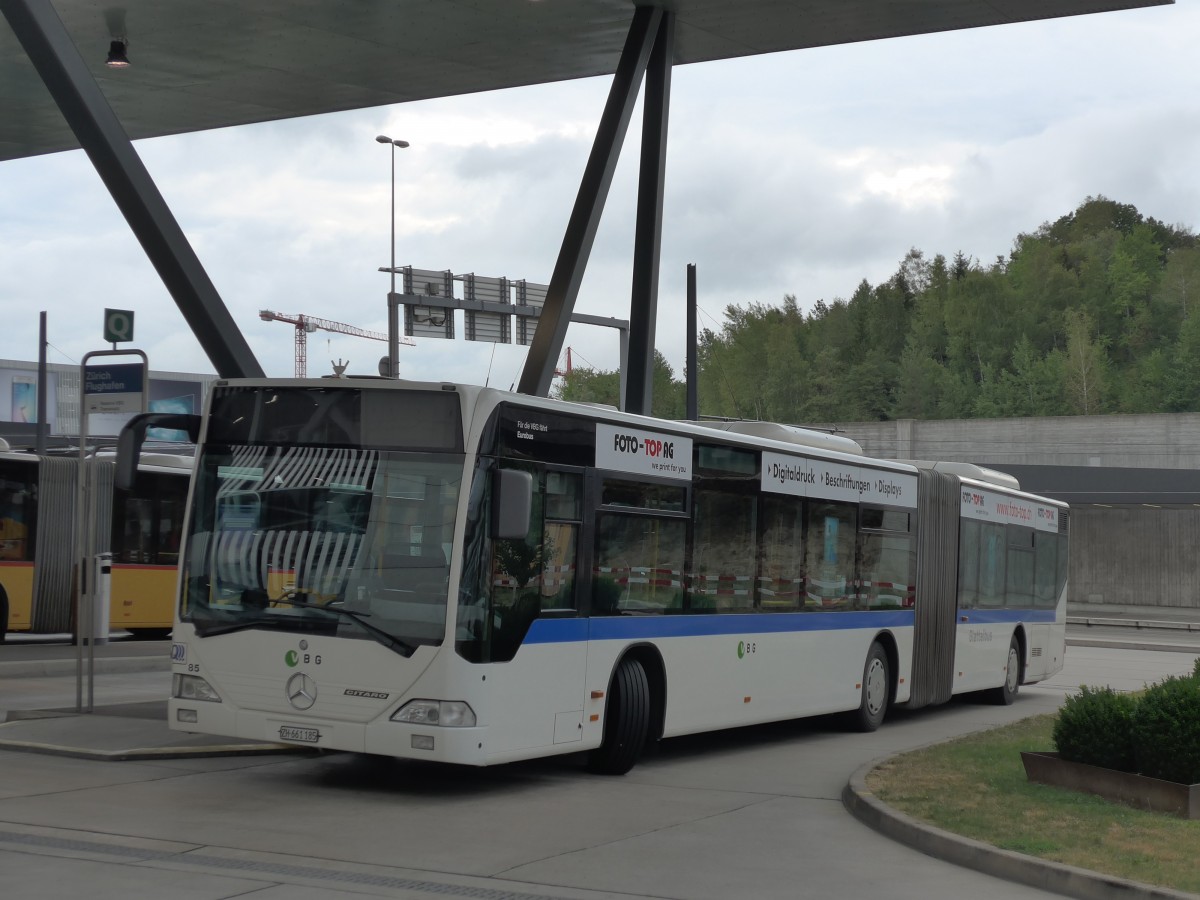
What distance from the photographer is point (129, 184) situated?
51.5ft

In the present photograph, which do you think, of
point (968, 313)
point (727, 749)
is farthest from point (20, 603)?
point (968, 313)

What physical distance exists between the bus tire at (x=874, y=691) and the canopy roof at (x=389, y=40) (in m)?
7.14

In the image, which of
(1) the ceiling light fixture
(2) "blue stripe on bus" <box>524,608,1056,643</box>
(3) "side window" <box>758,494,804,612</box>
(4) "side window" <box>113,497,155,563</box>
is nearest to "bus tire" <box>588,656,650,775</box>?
(2) "blue stripe on bus" <box>524,608,1056,643</box>

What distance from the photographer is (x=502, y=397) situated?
1118 centimetres

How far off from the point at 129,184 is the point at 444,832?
29.1 feet

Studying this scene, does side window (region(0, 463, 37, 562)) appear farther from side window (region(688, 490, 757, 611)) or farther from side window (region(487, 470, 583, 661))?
side window (region(487, 470, 583, 661))

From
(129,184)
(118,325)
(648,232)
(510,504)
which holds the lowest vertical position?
(510,504)

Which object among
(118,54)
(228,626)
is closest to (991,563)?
(228,626)

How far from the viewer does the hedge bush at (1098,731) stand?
1109 centimetres

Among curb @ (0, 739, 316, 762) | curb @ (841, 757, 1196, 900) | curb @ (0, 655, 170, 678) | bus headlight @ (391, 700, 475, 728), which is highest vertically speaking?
bus headlight @ (391, 700, 475, 728)

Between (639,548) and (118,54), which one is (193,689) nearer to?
(639,548)

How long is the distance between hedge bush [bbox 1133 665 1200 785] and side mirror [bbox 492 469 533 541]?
4603 millimetres

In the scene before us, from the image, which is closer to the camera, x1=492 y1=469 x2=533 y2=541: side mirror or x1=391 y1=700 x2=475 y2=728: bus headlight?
x1=391 y1=700 x2=475 y2=728: bus headlight

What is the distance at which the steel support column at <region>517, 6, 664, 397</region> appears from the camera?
17141 millimetres
